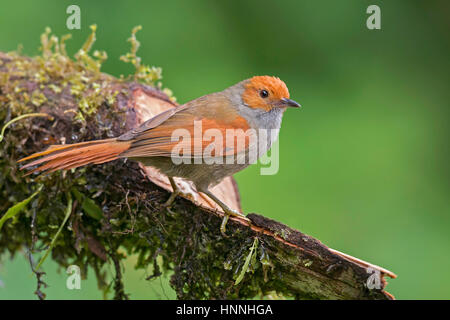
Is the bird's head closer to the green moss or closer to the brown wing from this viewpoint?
the brown wing

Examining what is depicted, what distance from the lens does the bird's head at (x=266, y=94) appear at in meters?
2.88

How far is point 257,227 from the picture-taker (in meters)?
2.34

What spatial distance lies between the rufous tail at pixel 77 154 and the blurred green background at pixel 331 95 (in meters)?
1.19

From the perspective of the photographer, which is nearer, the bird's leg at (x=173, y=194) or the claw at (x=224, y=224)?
the claw at (x=224, y=224)

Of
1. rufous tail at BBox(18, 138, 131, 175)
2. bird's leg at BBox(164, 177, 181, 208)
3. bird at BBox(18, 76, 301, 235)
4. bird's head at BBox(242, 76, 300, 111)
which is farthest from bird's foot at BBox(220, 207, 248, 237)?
bird's head at BBox(242, 76, 300, 111)

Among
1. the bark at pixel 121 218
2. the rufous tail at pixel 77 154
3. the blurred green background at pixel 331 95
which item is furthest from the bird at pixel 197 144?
the blurred green background at pixel 331 95

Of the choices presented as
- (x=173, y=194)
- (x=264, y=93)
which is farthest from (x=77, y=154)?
(x=264, y=93)

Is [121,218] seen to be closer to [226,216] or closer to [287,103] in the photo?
[226,216]

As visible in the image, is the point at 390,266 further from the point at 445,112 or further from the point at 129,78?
the point at 129,78

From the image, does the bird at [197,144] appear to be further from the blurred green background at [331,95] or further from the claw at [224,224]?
the blurred green background at [331,95]

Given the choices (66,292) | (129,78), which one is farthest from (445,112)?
(66,292)

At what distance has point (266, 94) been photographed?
9.53ft

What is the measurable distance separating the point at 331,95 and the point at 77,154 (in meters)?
2.35

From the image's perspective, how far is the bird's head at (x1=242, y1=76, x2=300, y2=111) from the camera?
113 inches
